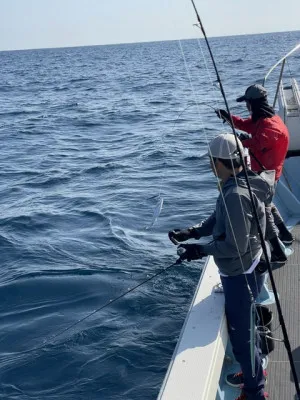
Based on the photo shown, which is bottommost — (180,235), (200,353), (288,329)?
(288,329)

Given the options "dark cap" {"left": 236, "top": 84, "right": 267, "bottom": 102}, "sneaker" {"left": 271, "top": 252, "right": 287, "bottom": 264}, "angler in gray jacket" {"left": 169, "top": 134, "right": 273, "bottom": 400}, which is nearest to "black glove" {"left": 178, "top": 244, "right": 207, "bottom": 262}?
"angler in gray jacket" {"left": 169, "top": 134, "right": 273, "bottom": 400}

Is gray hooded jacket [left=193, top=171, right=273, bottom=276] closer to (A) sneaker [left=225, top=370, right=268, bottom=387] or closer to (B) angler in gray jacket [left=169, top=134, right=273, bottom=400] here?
(B) angler in gray jacket [left=169, top=134, right=273, bottom=400]

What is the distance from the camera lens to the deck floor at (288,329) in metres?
3.88

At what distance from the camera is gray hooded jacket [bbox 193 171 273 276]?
3.34 m

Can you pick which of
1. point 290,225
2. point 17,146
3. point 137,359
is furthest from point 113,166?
point 137,359

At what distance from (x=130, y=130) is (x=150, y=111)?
3.94m

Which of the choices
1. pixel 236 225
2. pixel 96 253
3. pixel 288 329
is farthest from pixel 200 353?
pixel 96 253

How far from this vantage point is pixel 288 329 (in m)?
4.44

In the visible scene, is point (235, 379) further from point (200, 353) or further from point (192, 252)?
point (192, 252)

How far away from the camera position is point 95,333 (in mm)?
5781

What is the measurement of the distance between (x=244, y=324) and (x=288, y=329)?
35.9 inches

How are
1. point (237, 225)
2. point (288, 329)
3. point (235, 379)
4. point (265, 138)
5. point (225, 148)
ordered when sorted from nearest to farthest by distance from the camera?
point (237, 225)
point (225, 148)
point (235, 379)
point (288, 329)
point (265, 138)

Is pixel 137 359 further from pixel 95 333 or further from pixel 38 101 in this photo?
pixel 38 101

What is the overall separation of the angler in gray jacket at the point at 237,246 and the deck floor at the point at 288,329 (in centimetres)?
25
